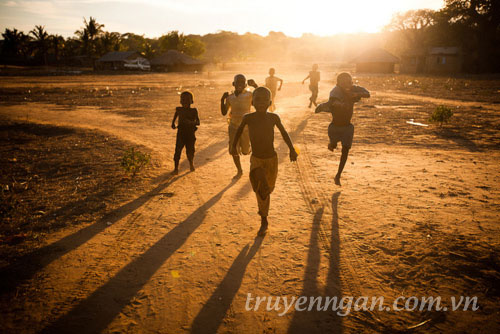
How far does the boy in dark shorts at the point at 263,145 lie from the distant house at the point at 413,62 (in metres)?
58.2

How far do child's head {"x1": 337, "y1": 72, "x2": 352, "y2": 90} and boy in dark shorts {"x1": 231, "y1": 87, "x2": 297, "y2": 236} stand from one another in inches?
86.0

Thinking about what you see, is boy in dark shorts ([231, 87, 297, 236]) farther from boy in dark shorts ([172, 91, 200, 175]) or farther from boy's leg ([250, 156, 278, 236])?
boy in dark shorts ([172, 91, 200, 175])

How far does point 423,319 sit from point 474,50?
2307 inches

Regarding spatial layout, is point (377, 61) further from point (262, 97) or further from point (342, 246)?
point (342, 246)

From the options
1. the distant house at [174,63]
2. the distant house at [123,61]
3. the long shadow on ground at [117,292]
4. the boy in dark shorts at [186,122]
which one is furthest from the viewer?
the distant house at [123,61]

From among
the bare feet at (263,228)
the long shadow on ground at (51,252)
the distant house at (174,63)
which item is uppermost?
the distant house at (174,63)

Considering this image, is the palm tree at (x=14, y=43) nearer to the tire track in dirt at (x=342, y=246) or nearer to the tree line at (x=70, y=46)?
the tree line at (x=70, y=46)

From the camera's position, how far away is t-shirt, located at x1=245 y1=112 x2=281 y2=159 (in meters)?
3.88

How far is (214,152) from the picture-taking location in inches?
315

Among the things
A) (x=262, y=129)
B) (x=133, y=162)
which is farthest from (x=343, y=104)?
(x=133, y=162)

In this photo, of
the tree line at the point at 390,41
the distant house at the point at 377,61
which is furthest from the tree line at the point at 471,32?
the distant house at the point at 377,61

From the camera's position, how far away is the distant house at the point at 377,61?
162ft

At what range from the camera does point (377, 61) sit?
1941 inches

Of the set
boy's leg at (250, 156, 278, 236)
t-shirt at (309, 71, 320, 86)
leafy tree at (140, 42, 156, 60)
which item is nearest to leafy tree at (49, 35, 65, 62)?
leafy tree at (140, 42, 156, 60)
